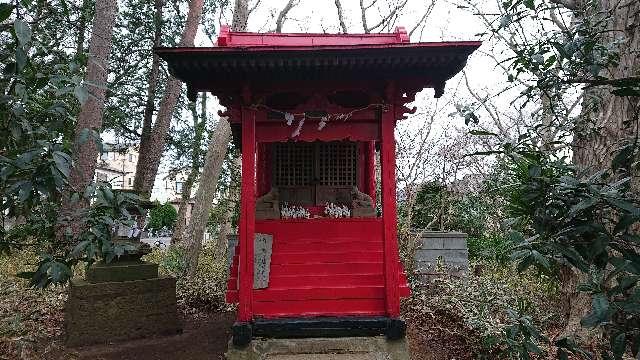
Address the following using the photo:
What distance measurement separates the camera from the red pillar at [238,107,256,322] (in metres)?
5.18

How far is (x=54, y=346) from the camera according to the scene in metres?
5.97

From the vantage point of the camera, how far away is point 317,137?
540 centimetres

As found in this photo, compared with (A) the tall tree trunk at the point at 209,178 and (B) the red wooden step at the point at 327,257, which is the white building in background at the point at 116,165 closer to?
(A) the tall tree trunk at the point at 209,178

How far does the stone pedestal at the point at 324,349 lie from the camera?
498 centimetres

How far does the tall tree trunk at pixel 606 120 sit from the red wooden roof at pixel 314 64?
49.7 inches

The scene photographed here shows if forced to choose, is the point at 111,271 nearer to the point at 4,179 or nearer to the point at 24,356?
the point at 24,356

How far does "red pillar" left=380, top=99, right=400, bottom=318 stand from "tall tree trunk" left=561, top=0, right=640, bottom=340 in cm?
199

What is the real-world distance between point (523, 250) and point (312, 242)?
391cm

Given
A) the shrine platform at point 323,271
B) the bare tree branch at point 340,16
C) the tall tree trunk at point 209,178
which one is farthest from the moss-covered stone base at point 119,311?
the bare tree branch at point 340,16

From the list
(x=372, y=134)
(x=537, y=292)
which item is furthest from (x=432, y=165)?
(x=372, y=134)

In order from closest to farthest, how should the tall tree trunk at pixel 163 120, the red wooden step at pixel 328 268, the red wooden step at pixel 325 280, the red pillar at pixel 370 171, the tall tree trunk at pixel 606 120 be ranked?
the tall tree trunk at pixel 606 120 < the red wooden step at pixel 325 280 < the red wooden step at pixel 328 268 < the red pillar at pixel 370 171 < the tall tree trunk at pixel 163 120

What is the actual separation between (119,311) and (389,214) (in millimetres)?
4132

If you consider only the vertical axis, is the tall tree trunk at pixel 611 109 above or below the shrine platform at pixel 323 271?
above

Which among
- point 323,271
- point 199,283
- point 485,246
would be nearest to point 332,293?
point 323,271
